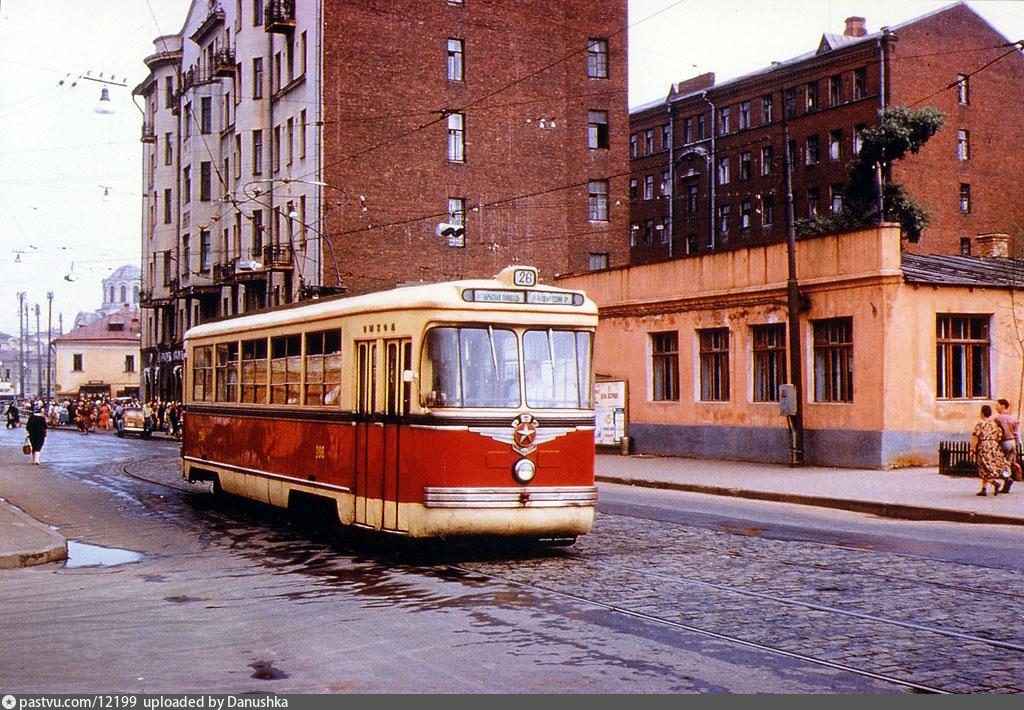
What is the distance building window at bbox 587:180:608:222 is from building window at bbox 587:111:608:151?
4.98ft

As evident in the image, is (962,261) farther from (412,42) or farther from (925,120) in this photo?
(412,42)

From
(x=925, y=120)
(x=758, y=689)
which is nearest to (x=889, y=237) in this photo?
(x=758, y=689)

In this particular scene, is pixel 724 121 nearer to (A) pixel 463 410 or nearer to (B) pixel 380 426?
(B) pixel 380 426

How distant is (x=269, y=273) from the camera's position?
163 feet

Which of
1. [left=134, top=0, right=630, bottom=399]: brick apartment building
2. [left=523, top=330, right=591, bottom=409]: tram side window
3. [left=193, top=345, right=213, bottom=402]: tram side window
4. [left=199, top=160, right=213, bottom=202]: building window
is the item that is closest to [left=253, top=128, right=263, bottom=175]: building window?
[left=134, top=0, right=630, bottom=399]: brick apartment building

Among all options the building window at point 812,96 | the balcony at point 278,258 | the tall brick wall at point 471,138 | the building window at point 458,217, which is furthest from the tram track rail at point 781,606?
the building window at point 812,96

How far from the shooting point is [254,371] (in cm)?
1789

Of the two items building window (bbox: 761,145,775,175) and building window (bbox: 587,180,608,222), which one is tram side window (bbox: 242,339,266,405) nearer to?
building window (bbox: 587,180,608,222)

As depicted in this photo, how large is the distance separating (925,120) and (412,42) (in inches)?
792

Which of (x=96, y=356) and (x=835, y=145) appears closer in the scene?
(x=835, y=145)

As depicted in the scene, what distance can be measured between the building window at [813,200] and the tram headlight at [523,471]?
178 feet

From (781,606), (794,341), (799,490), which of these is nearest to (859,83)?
(794,341)

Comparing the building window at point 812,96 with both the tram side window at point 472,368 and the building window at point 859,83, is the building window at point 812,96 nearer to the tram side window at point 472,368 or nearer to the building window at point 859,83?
the building window at point 859,83

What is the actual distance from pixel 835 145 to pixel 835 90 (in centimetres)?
275
